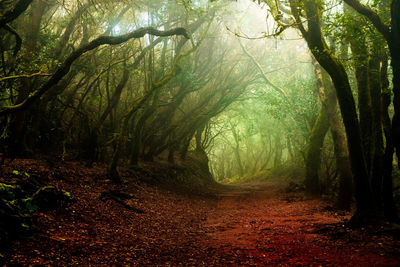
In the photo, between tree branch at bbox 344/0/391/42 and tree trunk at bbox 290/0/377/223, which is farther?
tree trunk at bbox 290/0/377/223

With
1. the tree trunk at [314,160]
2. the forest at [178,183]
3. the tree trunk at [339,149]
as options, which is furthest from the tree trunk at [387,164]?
the tree trunk at [314,160]

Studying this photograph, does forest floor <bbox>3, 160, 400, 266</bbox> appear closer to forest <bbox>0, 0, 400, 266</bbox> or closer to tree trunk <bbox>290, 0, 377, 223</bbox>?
forest <bbox>0, 0, 400, 266</bbox>

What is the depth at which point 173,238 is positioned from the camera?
772 centimetres

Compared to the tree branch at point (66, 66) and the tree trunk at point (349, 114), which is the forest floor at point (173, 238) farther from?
the tree branch at point (66, 66)

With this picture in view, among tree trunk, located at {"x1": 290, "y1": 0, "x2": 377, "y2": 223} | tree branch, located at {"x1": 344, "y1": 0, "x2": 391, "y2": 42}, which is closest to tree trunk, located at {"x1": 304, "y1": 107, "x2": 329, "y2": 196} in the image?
tree trunk, located at {"x1": 290, "y1": 0, "x2": 377, "y2": 223}

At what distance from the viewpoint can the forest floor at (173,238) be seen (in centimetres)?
507

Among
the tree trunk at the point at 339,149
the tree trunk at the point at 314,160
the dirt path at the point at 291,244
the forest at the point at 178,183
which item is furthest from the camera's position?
the tree trunk at the point at 314,160

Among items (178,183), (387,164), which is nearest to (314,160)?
(387,164)

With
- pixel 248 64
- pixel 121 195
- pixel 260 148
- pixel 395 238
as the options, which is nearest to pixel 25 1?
pixel 121 195

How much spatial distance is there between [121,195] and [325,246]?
7.15 meters

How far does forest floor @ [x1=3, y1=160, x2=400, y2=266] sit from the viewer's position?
5074 mm

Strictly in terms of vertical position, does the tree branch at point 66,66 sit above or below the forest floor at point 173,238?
above

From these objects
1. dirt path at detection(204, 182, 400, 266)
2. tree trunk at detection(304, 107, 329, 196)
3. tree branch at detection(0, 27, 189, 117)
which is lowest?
dirt path at detection(204, 182, 400, 266)

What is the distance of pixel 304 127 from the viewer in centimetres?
1864
